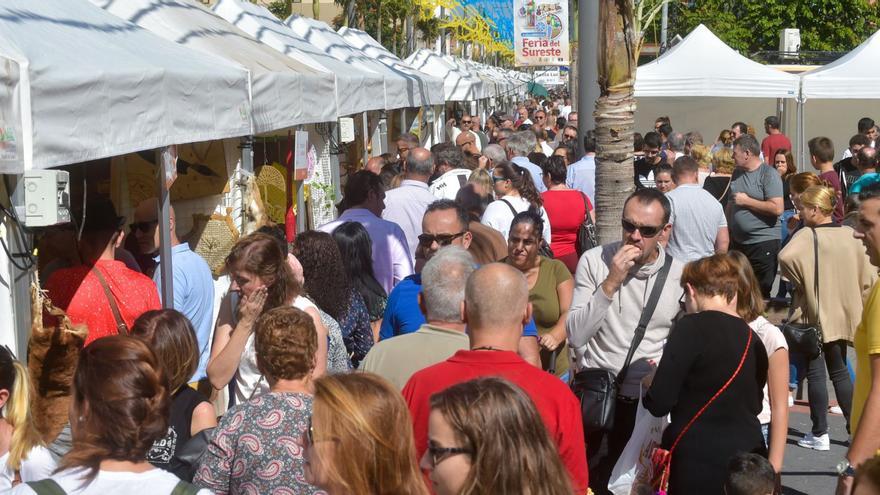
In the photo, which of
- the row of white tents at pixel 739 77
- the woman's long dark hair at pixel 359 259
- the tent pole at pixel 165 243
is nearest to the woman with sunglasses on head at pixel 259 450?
the tent pole at pixel 165 243

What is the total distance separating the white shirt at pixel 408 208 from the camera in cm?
896

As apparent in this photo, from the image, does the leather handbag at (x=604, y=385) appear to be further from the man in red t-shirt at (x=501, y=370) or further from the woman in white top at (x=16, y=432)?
the woman in white top at (x=16, y=432)

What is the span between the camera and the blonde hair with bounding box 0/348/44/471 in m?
3.47

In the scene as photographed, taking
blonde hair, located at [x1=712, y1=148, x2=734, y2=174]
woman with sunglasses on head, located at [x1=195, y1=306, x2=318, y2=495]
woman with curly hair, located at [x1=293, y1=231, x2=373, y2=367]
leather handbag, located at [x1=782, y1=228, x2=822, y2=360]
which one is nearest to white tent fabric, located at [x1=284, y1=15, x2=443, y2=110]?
blonde hair, located at [x1=712, y1=148, x2=734, y2=174]

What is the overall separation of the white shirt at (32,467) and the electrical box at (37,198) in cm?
83

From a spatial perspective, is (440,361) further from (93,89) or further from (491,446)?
(93,89)

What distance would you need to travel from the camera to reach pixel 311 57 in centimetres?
1012

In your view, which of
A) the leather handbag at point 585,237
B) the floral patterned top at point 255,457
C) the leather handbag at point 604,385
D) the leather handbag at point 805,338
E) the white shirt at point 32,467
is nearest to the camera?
the white shirt at point 32,467

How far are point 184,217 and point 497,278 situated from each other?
437 cm

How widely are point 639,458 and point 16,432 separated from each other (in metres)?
2.73

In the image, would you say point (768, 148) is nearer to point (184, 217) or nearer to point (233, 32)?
point (233, 32)

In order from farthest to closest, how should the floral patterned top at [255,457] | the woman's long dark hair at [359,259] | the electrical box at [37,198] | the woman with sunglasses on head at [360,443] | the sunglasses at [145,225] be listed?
the woman's long dark hair at [359,259], the sunglasses at [145,225], the electrical box at [37,198], the floral patterned top at [255,457], the woman with sunglasses on head at [360,443]

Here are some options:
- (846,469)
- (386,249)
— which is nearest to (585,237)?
(386,249)

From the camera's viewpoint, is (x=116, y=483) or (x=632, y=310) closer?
(x=116, y=483)
